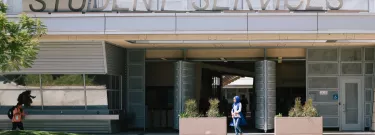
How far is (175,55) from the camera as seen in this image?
23.7 meters

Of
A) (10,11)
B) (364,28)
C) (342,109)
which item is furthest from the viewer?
(342,109)

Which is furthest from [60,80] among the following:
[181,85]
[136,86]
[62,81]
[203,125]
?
[203,125]

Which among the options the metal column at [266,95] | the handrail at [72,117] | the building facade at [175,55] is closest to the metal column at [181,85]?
the building facade at [175,55]

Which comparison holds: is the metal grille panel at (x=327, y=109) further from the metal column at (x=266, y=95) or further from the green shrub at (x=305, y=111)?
the green shrub at (x=305, y=111)

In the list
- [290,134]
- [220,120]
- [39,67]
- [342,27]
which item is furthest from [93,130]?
[342,27]

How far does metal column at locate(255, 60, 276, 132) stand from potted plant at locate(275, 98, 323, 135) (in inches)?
103

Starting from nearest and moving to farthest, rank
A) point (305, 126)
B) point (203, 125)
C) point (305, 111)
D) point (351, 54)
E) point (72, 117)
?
1. point (305, 126)
2. point (305, 111)
3. point (203, 125)
4. point (72, 117)
5. point (351, 54)

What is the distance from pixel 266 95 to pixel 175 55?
13.8ft

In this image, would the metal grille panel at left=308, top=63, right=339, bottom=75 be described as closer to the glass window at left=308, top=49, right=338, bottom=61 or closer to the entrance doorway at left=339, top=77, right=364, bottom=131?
the glass window at left=308, top=49, right=338, bottom=61

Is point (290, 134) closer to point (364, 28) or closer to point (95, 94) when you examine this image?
point (364, 28)

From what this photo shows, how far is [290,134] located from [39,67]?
29.9 ft

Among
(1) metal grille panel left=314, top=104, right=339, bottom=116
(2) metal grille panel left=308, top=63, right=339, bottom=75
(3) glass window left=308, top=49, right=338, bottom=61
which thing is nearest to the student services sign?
(3) glass window left=308, top=49, right=338, bottom=61

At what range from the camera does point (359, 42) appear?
68.5ft

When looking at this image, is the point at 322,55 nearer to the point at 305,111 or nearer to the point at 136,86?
the point at 305,111
